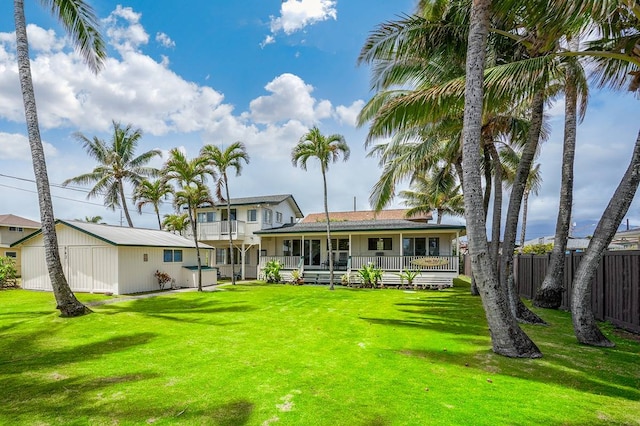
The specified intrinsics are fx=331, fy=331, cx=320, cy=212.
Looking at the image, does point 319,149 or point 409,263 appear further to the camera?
point 409,263

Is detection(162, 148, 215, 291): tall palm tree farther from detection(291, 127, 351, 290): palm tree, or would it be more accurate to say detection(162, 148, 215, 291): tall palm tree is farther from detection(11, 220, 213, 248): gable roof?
detection(291, 127, 351, 290): palm tree

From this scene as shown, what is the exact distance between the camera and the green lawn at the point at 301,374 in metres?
3.59

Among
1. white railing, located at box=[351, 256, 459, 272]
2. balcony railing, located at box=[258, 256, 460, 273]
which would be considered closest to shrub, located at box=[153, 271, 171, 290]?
balcony railing, located at box=[258, 256, 460, 273]

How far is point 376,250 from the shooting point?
21.1 m

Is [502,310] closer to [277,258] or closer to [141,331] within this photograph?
[141,331]

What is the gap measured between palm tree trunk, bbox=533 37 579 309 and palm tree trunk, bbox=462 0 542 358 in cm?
587

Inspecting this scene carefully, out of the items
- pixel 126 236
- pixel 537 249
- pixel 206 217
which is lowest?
pixel 537 249

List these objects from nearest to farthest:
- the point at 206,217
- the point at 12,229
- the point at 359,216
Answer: the point at 206,217 < the point at 12,229 < the point at 359,216

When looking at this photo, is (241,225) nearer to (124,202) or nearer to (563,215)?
(124,202)

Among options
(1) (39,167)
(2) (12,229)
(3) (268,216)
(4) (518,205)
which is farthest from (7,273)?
(4) (518,205)

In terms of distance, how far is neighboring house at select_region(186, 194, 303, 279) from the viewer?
23125 millimetres

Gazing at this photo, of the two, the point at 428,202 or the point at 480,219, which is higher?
the point at 428,202

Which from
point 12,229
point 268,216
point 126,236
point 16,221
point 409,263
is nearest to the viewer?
point 126,236

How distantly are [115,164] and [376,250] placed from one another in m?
19.3
